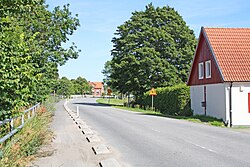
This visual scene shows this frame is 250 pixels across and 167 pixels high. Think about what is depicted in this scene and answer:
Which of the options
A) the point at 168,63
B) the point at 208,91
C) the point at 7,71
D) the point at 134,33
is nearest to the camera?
the point at 7,71

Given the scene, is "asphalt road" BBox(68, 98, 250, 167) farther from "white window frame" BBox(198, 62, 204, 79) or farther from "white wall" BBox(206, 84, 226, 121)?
"white window frame" BBox(198, 62, 204, 79)

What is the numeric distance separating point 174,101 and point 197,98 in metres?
3.94

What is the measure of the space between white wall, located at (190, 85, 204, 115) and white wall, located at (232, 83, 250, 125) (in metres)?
5.34

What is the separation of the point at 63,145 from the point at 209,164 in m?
5.66

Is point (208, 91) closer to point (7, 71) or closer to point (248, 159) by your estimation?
point (248, 159)

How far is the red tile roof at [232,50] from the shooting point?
2430 centimetres

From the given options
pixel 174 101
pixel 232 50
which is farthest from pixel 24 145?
pixel 174 101

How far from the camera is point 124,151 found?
11.5 meters

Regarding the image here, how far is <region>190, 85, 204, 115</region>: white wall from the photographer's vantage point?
29556 millimetres

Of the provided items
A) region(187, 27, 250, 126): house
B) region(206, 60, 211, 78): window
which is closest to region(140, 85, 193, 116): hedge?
region(187, 27, 250, 126): house

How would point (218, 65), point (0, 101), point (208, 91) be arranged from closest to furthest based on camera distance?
point (0, 101) → point (218, 65) → point (208, 91)

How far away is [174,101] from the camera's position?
3400 cm

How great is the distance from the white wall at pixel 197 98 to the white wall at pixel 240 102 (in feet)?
17.5

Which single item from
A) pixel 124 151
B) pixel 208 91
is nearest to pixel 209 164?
pixel 124 151
